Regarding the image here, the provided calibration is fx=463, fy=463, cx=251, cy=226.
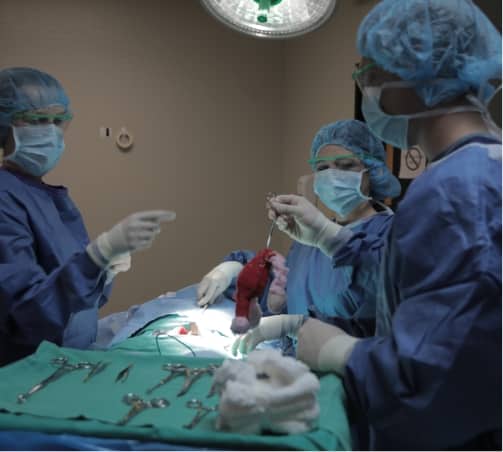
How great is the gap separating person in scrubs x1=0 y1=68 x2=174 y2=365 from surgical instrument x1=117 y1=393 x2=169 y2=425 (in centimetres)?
48

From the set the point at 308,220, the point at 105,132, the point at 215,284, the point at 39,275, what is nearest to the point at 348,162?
the point at 308,220

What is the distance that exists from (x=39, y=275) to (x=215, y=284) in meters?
0.93

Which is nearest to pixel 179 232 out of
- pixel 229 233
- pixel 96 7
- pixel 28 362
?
pixel 229 233

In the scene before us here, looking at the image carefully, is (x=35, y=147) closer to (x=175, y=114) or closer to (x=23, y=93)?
(x=23, y=93)

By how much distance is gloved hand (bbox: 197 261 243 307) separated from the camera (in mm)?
2174

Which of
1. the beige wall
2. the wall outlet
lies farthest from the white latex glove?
the wall outlet

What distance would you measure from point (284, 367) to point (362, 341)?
0.28 meters

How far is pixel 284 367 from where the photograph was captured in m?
0.86

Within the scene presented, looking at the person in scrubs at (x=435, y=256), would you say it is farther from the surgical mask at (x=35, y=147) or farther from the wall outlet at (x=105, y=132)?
the wall outlet at (x=105, y=132)

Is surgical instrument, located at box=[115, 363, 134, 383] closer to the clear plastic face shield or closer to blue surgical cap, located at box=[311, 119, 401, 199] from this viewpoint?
the clear plastic face shield

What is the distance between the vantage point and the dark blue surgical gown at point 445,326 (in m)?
0.86

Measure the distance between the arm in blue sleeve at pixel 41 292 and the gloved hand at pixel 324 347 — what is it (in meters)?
0.64

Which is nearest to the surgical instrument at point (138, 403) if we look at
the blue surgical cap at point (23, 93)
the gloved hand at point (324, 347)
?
the gloved hand at point (324, 347)

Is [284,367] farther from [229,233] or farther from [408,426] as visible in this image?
[229,233]
